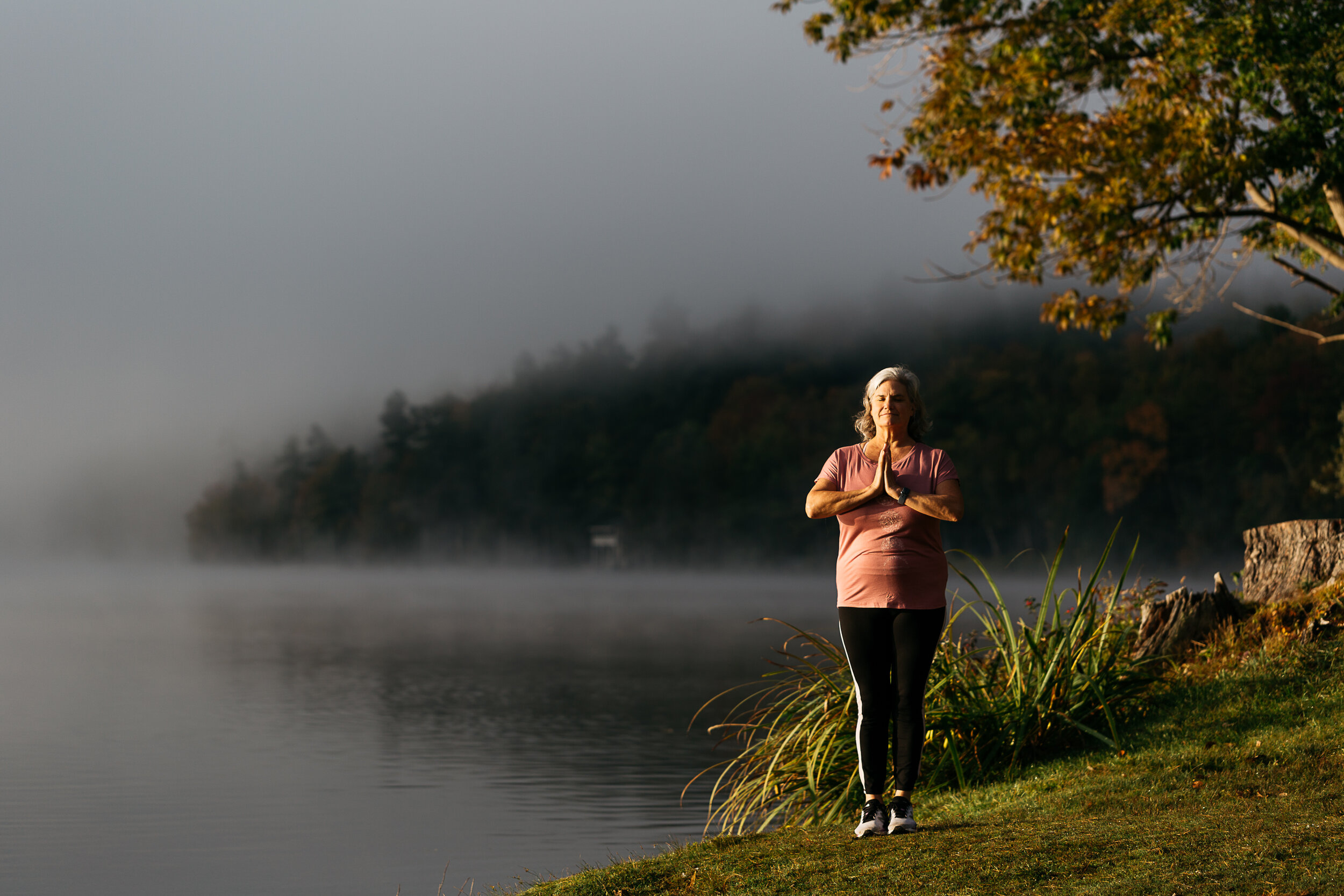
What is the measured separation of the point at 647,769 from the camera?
1484 cm

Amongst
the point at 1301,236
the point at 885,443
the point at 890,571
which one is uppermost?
the point at 1301,236

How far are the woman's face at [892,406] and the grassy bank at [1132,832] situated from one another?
5.78ft

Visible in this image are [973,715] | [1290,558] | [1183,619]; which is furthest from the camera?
[1290,558]

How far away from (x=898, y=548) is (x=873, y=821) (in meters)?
1.22

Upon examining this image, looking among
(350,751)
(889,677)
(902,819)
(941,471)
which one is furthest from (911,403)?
(350,751)

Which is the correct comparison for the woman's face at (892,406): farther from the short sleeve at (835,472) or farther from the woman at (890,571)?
the short sleeve at (835,472)

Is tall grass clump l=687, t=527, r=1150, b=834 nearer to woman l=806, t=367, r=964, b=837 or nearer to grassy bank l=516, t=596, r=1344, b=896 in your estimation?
grassy bank l=516, t=596, r=1344, b=896

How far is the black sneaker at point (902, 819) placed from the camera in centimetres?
548

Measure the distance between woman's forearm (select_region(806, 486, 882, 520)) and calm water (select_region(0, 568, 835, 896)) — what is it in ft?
8.69

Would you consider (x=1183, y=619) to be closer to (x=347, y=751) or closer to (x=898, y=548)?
(x=898, y=548)

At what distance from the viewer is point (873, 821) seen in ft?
18.1

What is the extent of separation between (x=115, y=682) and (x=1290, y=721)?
2318cm

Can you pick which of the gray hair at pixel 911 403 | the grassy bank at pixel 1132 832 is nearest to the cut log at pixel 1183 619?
the grassy bank at pixel 1132 832

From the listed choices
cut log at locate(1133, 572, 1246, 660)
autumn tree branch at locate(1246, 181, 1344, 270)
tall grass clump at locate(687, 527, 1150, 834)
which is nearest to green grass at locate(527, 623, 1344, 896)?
tall grass clump at locate(687, 527, 1150, 834)
